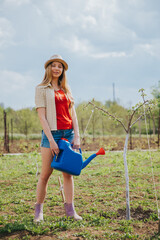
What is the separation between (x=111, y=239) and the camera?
207cm

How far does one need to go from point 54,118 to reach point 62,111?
0.43 feet

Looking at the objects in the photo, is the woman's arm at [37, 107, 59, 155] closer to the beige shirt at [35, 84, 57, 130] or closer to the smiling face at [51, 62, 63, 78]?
the beige shirt at [35, 84, 57, 130]

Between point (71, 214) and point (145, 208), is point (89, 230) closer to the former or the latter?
point (71, 214)

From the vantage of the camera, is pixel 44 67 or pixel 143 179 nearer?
pixel 44 67

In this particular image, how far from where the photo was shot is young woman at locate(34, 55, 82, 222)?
2336mm

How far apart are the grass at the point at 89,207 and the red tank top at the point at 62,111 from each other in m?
0.97

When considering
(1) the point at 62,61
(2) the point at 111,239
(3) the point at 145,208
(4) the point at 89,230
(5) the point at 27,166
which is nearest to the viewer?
(2) the point at 111,239

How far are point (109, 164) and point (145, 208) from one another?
10.1ft

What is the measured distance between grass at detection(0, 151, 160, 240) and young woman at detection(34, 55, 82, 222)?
228 mm

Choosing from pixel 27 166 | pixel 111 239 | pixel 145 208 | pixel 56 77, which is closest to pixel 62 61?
pixel 56 77

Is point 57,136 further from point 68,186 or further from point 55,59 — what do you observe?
point 55,59

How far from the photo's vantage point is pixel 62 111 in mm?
2414

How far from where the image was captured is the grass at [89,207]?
2199 mm

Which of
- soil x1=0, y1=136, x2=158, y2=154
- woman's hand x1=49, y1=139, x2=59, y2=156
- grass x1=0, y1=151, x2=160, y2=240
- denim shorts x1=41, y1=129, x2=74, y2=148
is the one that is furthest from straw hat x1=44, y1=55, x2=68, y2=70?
soil x1=0, y1=136, x2=158, y2=154
